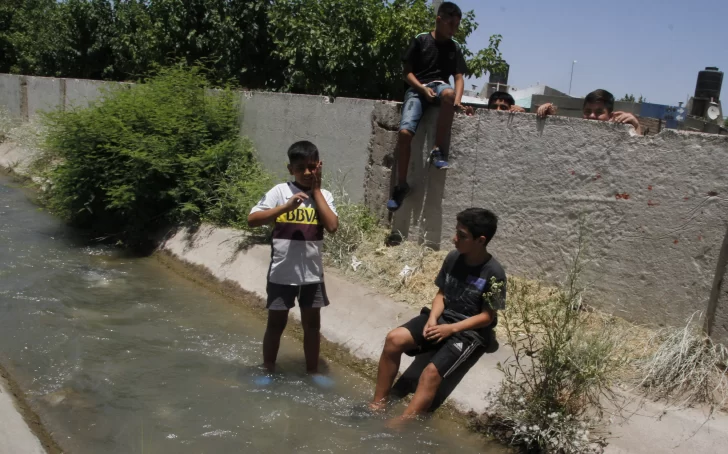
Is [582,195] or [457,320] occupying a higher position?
[582,195]

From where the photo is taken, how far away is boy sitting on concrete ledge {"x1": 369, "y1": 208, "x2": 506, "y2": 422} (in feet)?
13.6

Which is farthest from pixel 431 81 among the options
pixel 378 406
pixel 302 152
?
pixel 378 406

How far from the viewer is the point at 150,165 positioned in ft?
26.4

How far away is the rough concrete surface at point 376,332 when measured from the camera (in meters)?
3.56

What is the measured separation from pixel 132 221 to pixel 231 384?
4.53 meters

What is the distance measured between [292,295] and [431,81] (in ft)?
10.1

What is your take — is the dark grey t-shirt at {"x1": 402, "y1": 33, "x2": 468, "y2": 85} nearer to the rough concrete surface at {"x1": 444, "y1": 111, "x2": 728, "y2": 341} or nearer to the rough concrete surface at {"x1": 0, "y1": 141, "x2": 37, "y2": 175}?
the rough concrete surface at {"x1": 444, "y1": 111, "x2": 728, "y2": 341}

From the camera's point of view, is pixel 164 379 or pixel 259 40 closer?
pixel 164 379

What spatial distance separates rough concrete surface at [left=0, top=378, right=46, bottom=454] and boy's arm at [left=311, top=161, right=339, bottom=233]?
83.8 inches

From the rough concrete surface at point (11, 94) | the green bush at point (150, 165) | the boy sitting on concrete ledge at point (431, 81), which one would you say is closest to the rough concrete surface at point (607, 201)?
the boy sitting on concrete ledge at point (431, 81)

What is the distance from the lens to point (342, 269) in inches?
252

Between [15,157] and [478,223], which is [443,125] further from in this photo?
[15,157]

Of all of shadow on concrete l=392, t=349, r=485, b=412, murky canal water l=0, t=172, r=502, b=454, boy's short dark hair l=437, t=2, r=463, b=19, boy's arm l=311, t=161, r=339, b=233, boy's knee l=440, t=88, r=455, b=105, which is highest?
boy's short dark hair l=437, t=2, r=463, b=19

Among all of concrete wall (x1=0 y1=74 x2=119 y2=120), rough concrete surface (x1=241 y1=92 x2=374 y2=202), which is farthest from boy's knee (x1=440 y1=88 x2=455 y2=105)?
concrete wall (x1=0 y1=74 x2=119 y2=120)
